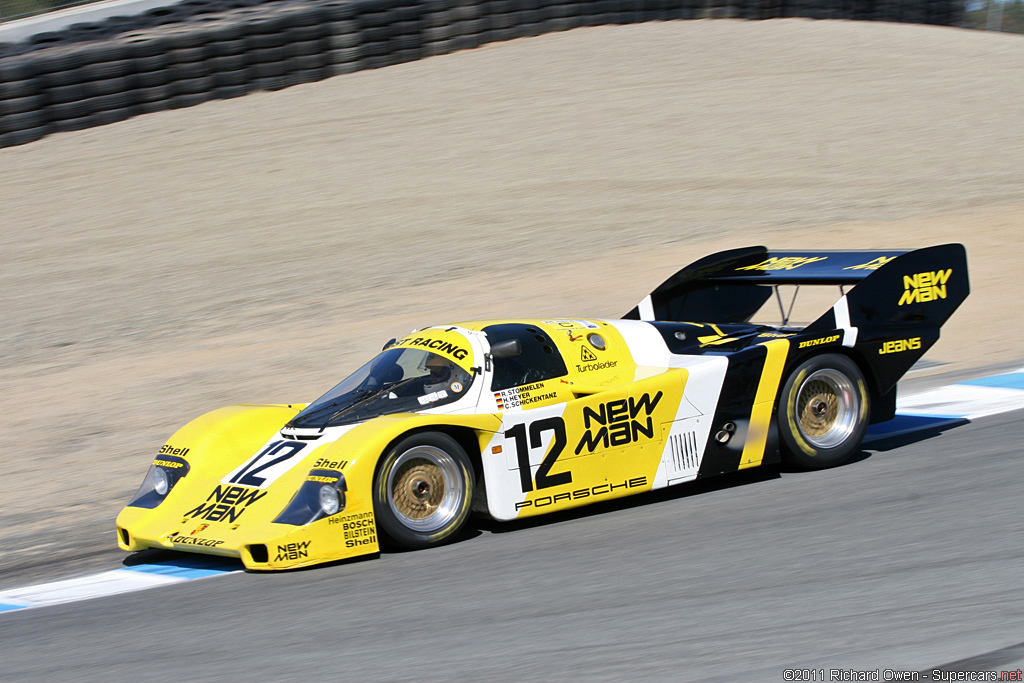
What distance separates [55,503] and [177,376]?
3.32 m

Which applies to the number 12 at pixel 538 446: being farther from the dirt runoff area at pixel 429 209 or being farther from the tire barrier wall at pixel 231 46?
the tire barrier wall at pixel 231 46

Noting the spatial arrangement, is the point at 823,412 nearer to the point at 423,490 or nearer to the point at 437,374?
the point at 437,374

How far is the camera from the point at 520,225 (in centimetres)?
1608

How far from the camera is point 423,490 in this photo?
651 centimetres

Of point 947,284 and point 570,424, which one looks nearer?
point 570,424

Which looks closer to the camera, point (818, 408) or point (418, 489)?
point (418, 489)

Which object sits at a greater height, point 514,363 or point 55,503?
point 514,363

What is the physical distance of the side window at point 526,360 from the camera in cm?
686

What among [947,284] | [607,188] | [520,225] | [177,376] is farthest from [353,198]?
[947,284]

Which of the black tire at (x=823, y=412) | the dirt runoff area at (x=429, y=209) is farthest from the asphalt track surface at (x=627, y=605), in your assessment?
the dirt runoff area at (x=429, y=209)

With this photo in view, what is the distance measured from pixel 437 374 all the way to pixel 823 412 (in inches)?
106

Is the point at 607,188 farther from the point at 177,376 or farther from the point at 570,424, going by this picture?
the point at 570,424

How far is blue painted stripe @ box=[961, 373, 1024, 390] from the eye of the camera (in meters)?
9.71

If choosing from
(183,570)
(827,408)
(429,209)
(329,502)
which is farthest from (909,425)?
(429,209)
